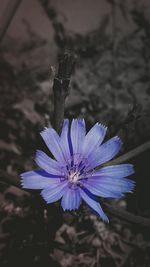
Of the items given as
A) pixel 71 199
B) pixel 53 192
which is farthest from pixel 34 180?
pixel 71 199

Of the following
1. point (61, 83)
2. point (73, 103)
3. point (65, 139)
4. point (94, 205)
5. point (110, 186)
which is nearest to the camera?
A: point (94, 205)

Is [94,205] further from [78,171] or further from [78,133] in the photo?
[78,133]

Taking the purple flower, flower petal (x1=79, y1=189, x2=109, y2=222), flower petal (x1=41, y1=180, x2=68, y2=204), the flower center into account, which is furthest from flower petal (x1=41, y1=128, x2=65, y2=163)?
flower petal (x1=79, y1=189, x2=109, y2=222)

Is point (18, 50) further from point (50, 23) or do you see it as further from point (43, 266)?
point (43, 266)

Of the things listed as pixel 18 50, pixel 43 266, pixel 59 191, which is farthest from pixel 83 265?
pixel 18 50

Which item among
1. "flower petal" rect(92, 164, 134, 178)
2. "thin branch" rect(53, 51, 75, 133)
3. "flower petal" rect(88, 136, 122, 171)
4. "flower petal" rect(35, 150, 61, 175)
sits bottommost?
"flower petal" rect(92, 164, 134, 178)

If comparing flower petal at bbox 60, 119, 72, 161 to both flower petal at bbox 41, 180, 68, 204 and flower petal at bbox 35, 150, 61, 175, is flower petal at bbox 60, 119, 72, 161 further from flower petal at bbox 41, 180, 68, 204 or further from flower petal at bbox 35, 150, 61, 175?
flower petal at bbox 41, 180, 68, 204
